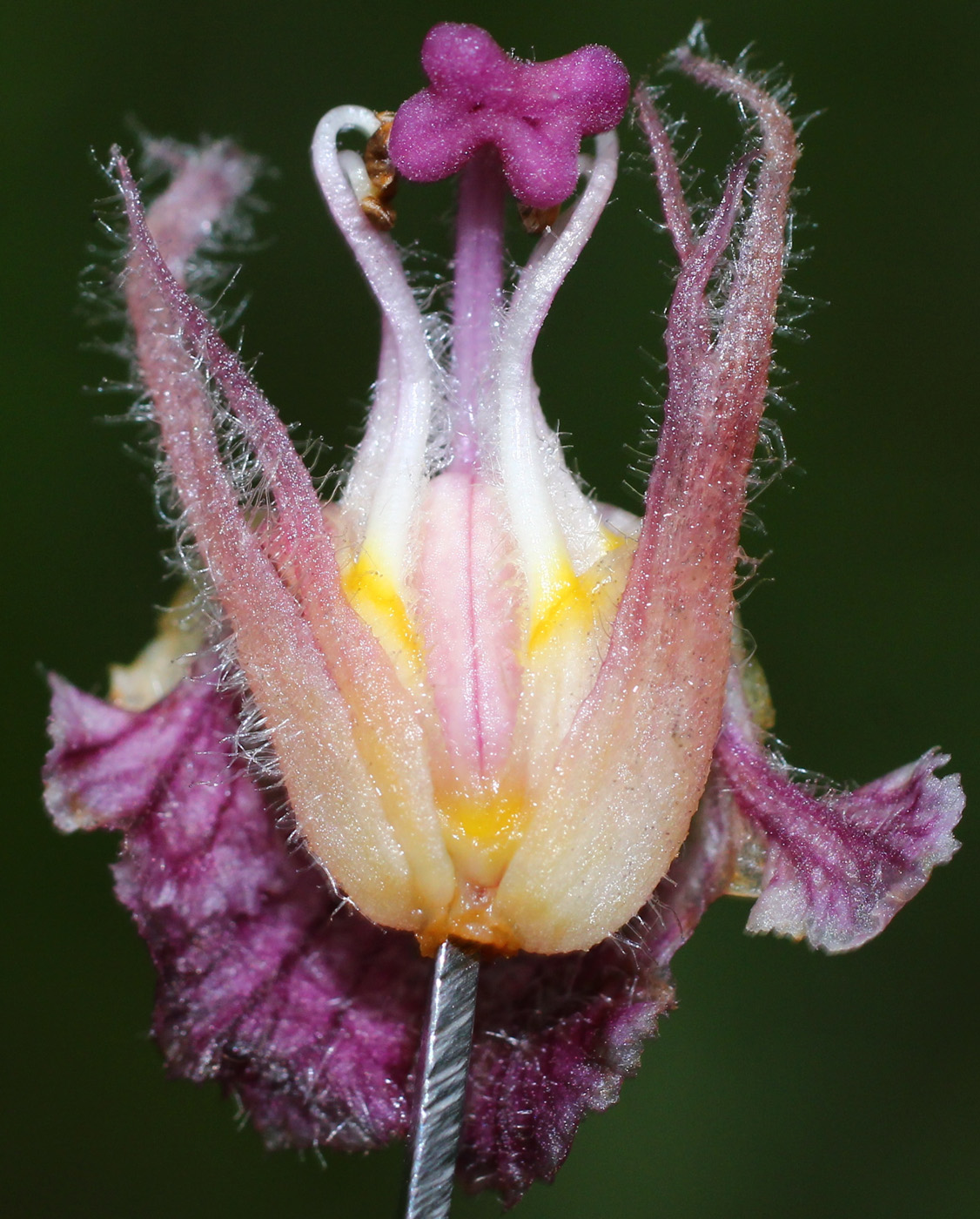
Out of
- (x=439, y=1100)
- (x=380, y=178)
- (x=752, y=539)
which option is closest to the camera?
(x=439, y=1100)

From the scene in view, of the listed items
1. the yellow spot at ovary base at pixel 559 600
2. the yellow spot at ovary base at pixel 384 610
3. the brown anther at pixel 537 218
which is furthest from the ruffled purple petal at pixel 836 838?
the brown anther at pixel 537 218

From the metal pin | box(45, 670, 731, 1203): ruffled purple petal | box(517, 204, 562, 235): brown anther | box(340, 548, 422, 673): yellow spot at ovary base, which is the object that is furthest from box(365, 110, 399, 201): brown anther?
the metal pin

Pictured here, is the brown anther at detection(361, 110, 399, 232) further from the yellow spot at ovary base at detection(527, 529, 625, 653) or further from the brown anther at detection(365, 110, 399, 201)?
the yellow spot at ovary base at detection(527, 529, 625, 653)

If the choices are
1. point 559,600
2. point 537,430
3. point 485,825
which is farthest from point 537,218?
point 485,825

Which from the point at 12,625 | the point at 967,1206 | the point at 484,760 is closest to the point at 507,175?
the point at 484,760

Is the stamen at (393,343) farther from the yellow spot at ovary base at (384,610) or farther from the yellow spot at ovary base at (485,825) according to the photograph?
the yellow spot at ovary base at (485,825)

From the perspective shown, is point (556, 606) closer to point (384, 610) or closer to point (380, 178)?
point (384, 610)
